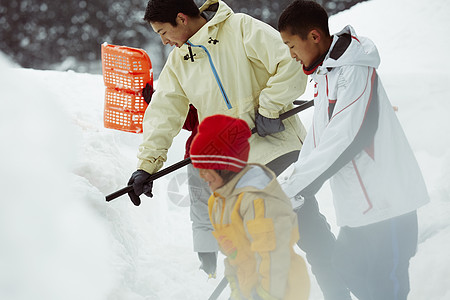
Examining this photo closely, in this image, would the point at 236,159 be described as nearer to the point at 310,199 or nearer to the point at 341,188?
the point at 341,188

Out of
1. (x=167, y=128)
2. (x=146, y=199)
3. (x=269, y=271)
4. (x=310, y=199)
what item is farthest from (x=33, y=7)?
(x=269, y=271)

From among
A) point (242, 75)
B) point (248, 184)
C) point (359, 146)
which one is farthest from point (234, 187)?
point (242, 75)

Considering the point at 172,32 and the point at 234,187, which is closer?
the point at 234,187

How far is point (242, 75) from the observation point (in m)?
1.50

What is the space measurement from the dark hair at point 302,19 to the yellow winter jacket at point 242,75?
11.3 inches

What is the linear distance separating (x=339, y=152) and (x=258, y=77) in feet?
1.62

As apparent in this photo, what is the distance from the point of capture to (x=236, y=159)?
999 millimetres

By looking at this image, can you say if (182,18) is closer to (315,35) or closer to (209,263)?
(315,35)

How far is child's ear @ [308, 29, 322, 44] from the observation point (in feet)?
3.83

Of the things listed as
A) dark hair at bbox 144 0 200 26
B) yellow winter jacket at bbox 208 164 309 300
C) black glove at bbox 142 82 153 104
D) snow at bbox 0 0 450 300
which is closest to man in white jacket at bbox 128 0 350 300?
dark hair at bbox 144 0 200 26

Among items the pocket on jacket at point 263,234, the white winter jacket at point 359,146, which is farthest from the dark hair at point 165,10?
the pocket on jacket at point 263,234

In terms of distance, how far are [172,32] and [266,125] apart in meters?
0.39

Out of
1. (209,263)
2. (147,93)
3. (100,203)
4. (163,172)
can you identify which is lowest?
(100,203)

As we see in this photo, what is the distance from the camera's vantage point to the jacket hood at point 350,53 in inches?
44.4
